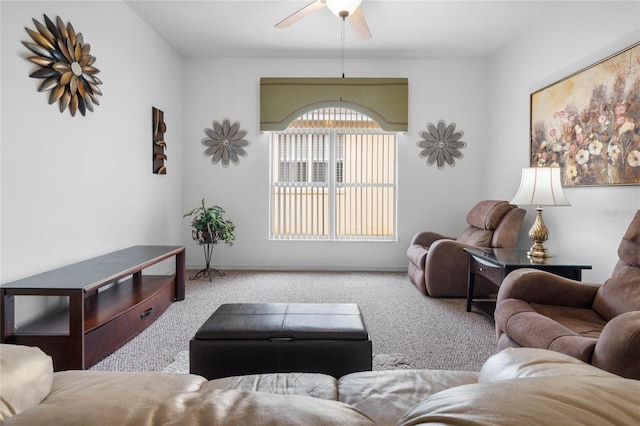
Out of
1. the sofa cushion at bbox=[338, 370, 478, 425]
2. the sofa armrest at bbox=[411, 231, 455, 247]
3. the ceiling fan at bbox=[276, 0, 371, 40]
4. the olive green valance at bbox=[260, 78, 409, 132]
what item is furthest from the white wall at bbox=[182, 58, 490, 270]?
the sofa cushion at bbox=[338, 370, 478, 425]

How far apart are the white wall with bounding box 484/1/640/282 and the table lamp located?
1.34ft

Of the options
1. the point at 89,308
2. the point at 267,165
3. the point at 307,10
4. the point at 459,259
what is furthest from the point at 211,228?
the point at 459,259

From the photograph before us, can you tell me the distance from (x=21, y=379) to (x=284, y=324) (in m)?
1.14

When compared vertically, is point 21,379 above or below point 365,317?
above

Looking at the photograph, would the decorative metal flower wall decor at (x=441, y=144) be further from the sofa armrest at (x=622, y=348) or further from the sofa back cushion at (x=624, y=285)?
the sofa armrest at (x=622, y=348)

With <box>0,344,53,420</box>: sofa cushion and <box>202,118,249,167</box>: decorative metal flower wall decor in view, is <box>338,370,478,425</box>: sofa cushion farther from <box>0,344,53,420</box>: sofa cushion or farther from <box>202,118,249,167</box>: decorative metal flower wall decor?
<box>202,118,249,167</box>: decorative metal flower wall decor

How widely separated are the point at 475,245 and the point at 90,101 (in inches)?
152

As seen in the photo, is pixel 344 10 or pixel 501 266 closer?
pixel 501 266

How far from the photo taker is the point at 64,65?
251 cm

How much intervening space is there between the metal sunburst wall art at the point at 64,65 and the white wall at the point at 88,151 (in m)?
0.05

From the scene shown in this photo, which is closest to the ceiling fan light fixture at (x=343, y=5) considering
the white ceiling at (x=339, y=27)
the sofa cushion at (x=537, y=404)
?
the white ceiling at (x=339, y=27)

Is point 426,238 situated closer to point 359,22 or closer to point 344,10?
point 359,22

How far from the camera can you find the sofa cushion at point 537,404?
43 cm

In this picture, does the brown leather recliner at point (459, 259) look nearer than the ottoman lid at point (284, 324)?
No
